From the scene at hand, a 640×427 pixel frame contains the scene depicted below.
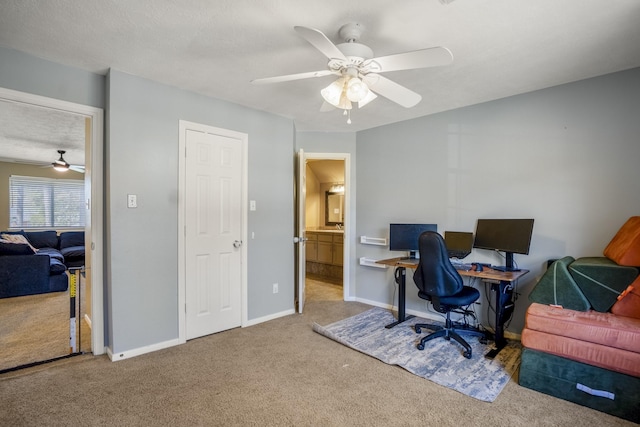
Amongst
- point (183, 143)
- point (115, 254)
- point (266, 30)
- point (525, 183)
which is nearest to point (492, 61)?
point (525, 183)

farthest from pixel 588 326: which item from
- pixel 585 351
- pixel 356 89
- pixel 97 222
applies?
pixel 97 222

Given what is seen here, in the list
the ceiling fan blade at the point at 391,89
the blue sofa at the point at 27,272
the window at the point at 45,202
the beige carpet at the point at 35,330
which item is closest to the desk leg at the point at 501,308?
the ceiling fan blade at the point at 391,89

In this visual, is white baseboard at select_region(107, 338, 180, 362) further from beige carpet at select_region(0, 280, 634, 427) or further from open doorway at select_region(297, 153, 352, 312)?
open doorway at select_region(297, 153, 352, 312)

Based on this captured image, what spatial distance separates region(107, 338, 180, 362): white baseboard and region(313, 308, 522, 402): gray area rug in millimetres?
1426

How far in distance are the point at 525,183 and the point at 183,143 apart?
3377 mm

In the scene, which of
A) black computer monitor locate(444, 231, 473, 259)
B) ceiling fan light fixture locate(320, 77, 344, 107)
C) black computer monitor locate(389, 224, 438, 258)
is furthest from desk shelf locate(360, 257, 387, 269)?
ceiling fan light fixture locate(320, 77, 344, 107)

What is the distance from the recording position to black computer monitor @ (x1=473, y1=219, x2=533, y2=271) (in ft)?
9.28

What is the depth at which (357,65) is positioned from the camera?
191 cm

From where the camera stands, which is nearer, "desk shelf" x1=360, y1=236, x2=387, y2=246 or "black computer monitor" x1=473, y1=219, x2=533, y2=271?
"black computer monitor" x1=473, y1=219, x2=533, y2=271

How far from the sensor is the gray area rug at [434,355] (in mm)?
2250

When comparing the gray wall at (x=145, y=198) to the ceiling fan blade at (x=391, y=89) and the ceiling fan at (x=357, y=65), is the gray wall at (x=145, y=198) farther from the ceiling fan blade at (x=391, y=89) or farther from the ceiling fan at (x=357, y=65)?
the ceiling fan blade at (x=391, y=89)

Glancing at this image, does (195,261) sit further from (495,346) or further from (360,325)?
(495,346)

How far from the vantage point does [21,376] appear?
2309 mm

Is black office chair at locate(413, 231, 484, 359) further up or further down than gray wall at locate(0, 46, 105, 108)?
further down
